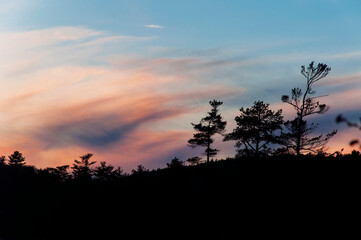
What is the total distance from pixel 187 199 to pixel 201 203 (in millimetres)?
1059

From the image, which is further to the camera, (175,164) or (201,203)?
(175,164)

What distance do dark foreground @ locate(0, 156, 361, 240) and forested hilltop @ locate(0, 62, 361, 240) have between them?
43 mm

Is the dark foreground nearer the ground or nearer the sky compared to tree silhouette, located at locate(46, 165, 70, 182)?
nearer the ground

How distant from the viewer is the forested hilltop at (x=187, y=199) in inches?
591

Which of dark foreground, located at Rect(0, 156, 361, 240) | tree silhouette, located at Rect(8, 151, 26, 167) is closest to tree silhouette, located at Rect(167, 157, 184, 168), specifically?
dark foreground, located at Rect(0, 156, 361, 240)

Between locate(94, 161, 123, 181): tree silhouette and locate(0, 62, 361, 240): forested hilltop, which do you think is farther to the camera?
locate(94, 161, 123, 181): tree silhouette

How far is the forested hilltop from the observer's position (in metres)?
15.0

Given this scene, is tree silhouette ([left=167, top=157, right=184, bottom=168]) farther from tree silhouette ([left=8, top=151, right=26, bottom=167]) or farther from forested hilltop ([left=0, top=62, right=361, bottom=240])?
tree silhouette ([left=8, top=151, right=26, bottom=167])

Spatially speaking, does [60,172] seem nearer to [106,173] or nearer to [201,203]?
[106,173]

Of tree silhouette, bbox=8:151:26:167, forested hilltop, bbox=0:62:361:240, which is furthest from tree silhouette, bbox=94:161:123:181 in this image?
tree silhouette, bbox=8:151:26:167

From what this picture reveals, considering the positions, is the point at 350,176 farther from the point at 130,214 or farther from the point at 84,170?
the point at 84,170

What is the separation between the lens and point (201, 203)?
59.5ft

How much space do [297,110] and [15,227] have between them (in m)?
27.3

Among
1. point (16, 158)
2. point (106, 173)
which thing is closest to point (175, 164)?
point (106, 173)
